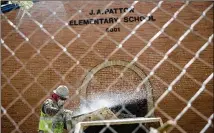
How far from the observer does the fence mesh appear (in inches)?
316

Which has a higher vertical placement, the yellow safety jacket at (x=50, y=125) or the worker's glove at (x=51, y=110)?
the worker's glove at (x=51, y=110)

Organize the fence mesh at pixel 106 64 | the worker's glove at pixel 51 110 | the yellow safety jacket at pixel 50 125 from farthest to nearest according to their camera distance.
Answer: the fence mesh at pixel 106 64
the yellow safety jacket at pixel 50 125
the worker's glove at pixel 51 110

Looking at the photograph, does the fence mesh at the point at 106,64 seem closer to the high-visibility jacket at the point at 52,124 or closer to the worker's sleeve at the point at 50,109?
the high-visibility jacket at the point at 52,124

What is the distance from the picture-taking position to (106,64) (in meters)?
8.27

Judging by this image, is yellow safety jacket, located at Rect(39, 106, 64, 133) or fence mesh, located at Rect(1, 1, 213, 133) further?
fence mesh, located at Rect(1, 1, 213, 133)

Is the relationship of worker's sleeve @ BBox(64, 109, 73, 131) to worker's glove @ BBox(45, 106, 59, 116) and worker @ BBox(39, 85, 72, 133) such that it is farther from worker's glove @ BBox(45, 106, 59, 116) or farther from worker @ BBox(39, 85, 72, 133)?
worker's glove @ BBox(45, 106, 59, 116)

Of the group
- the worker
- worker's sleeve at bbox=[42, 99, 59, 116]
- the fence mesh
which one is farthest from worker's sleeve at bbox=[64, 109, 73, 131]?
the fence mesh

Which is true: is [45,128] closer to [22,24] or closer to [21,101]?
[21,101]

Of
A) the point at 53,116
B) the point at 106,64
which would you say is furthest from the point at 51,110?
the point at 106,64

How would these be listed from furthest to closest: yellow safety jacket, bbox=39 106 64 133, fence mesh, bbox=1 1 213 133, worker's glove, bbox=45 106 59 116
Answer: fence mesh, bbox=1 1 213 133 < yellow safety jacket, bbox=39 106 64 133 < worker's glove, bbox=45 106 59 116

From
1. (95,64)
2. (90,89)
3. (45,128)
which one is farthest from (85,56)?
(45,128)

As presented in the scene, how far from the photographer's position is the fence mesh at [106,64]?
804 cm

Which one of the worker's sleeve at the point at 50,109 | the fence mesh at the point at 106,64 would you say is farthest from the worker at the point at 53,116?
the fence mesh at the point at 106,64

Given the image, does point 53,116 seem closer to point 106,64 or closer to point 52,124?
point 52,124
